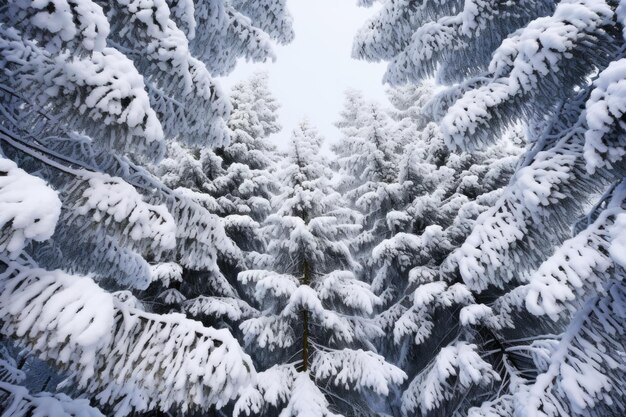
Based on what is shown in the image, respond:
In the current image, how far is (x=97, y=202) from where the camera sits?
2.55 m

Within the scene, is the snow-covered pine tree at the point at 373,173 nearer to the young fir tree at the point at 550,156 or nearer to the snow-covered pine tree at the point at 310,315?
the snow-covered pine tree at the point at 310,315

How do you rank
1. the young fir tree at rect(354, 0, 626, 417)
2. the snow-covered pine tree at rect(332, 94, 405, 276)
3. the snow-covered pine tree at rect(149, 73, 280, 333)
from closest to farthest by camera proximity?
the young fir tree at rect(354, 0, 626, 417)
the snow-covered pine tree at rect(149, 73, 280, 333)
the snow-covered pine tree at rect(332, 94, 405, 276)

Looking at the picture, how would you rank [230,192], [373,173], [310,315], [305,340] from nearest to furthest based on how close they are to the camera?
[305,340] → [310,315] → [373,173] → [230,192]

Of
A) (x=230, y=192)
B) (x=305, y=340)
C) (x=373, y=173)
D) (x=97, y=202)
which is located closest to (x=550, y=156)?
(x=97, y=202)

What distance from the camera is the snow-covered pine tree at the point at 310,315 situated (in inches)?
256

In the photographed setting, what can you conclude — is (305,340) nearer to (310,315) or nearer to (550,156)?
(310,315)

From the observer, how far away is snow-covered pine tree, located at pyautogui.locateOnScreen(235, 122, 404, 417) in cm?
651

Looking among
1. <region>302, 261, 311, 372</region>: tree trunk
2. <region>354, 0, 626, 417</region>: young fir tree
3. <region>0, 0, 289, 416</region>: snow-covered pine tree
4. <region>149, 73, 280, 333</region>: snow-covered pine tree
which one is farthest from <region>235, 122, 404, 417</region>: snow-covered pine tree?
<region>0, 0, 289, 416</region>: snow-covered pine tree

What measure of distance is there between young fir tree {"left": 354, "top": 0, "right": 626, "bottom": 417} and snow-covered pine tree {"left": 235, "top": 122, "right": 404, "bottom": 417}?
277 centimetres

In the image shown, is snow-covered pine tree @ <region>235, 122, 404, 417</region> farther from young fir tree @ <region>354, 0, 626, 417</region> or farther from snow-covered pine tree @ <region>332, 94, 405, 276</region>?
young fir tree @ <region>354, 0, 626, 417</region>

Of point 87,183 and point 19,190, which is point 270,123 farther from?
point 19,190

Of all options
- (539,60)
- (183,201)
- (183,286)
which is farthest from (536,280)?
(183,286)

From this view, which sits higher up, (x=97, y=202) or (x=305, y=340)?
(x=97, y=202)

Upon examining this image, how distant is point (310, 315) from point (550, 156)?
6239 mm
